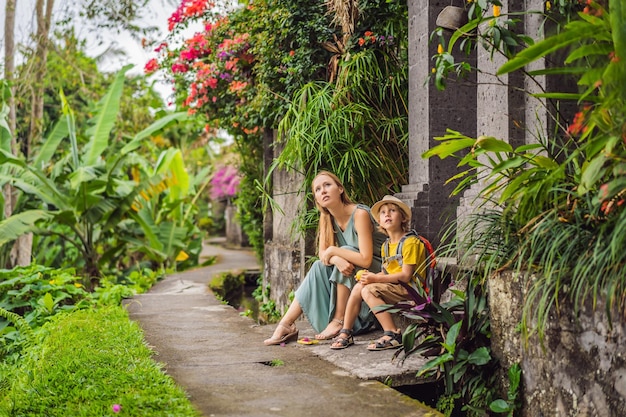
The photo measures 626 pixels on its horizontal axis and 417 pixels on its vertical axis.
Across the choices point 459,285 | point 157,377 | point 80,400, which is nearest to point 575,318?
point 459,285

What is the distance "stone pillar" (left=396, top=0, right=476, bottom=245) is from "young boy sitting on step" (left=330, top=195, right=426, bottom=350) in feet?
2.42

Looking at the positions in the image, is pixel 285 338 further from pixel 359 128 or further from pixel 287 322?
pixel 359 128

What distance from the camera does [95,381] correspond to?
3762mm

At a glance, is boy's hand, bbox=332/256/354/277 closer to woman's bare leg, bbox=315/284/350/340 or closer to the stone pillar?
woman's bare leg, bbox=315/284/350/340

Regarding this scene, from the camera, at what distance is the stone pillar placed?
5.51 m

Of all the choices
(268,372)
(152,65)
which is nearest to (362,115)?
(268,372)

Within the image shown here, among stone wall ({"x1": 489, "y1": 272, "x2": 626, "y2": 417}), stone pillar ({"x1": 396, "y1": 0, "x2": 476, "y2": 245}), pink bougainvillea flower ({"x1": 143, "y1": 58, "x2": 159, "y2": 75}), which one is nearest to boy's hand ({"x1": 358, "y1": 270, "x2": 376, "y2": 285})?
stone pillar ({"x1": 396, "y1": 0, "x2": 476, "y2": 245})

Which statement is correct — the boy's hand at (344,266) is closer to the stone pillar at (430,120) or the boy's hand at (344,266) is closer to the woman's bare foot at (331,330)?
the woman's bare foot at (331,330)

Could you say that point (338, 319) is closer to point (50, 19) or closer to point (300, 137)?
point (300, 137)

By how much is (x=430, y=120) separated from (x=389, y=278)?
1.55 meters

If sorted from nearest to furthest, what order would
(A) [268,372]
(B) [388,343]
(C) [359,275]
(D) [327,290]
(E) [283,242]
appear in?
1. (A) [268,372]
2. (B) [388,343]
3. (C) [359,275]
4. (D) [327,290]
5. (E) [283,242]

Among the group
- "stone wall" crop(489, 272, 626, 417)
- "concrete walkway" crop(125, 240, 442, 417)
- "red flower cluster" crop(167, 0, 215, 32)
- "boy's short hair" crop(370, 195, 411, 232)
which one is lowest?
"concrete walkway" crop(125, 240, 442, 417)

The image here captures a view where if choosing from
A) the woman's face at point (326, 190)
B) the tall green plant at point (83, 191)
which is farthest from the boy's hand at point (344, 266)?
the tall green plant at point (83, 191)

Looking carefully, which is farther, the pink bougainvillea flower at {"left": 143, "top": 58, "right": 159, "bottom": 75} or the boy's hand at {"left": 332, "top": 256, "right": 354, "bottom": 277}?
the pink bougainvillea flower at {"left": 143, "top": 58, "right": 159, "bottom": 75}
